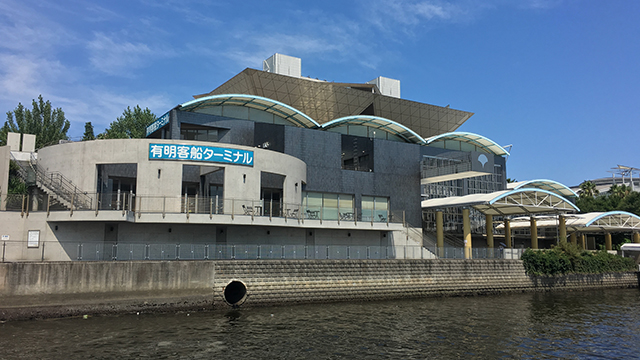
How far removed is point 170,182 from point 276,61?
122 feet

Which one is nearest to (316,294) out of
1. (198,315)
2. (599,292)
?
(198,315)

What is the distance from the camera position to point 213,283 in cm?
2867

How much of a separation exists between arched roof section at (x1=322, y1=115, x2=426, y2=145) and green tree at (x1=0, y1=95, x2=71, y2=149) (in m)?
37.0

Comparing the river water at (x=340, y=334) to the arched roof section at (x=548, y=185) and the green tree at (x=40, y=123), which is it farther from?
the green tree at (x=40, y=123)

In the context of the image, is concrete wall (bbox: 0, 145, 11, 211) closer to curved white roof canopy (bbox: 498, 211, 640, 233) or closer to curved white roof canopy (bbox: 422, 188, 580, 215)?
curved white roof canopy (bbox: 422, 188, 580, 215)

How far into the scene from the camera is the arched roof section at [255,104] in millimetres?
40688

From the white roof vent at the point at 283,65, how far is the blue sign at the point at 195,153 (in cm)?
3393

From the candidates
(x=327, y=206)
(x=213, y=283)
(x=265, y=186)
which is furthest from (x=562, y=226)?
(x=213, y=283)

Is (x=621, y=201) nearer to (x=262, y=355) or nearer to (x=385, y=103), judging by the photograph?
(x=385, y=103)

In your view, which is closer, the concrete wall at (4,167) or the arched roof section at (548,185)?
the concrete wall at (4,167)

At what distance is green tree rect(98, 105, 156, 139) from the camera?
70.2 m

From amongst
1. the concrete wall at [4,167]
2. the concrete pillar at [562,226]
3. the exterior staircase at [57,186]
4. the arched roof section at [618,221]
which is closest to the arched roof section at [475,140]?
the concrete pillar at [562,226]

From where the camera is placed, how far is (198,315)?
26.7 meters

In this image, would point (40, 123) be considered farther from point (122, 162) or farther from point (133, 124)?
point (122, 162)
